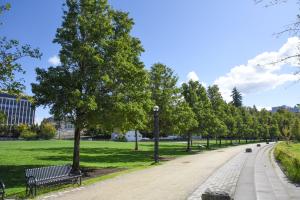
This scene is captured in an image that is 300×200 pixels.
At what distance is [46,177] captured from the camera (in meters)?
15.2

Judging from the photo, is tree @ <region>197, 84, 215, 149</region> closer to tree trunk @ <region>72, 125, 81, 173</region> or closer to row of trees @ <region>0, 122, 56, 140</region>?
tree trunk @ <region>72, 125, 81, 173</region>

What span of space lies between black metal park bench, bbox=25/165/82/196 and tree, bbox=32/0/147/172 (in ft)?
14.3

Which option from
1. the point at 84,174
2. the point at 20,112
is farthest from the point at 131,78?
the point at 20,112

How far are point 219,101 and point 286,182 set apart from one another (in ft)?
170

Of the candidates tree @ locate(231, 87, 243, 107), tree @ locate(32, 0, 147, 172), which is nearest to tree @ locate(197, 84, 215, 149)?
tree @ locate(32, 0, 147, 172)

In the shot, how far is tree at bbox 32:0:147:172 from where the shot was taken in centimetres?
2028

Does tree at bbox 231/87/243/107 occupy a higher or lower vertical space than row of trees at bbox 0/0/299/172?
higher

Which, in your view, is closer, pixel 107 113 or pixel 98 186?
pixel 98 186

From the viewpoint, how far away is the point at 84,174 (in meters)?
20.4

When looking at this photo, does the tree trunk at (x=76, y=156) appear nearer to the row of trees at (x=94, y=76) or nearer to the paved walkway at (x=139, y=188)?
the row of trees at (x=94, y=76)

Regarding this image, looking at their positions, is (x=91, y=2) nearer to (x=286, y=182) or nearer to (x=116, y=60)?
(x=116, y=60)

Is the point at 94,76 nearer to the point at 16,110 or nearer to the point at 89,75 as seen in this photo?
the point at 89,75

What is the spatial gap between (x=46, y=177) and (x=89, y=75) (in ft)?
24.6

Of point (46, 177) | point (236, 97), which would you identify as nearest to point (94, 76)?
point (46, 177)
